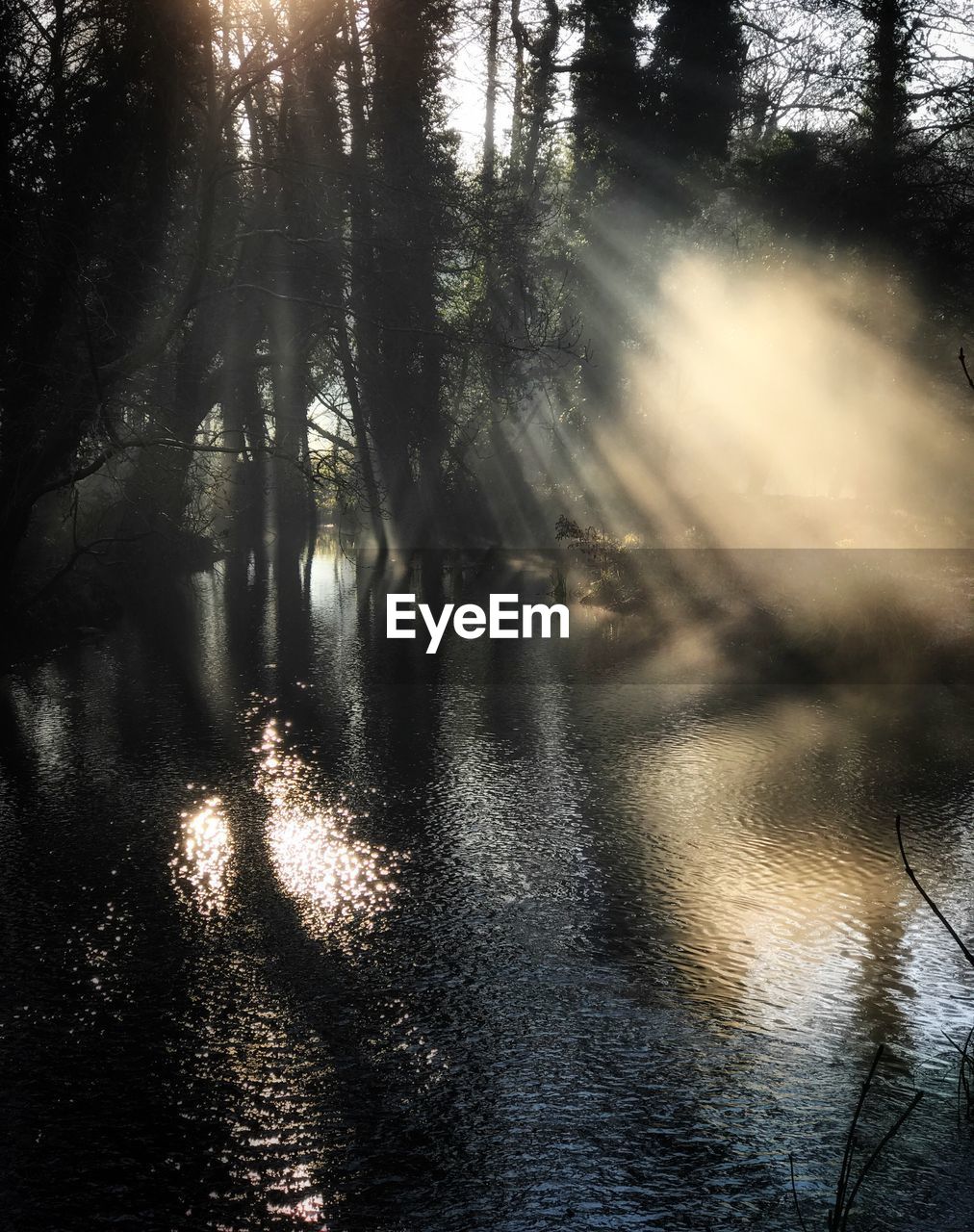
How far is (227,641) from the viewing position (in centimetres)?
1870

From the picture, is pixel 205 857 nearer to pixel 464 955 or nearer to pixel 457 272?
pixel 464 955

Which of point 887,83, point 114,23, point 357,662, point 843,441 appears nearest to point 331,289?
point 114,23

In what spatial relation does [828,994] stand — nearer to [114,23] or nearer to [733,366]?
[114,23]

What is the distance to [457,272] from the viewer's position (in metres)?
30.1

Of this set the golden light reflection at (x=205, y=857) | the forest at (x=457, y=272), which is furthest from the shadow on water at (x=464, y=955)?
the forest at (x=457, y=272)

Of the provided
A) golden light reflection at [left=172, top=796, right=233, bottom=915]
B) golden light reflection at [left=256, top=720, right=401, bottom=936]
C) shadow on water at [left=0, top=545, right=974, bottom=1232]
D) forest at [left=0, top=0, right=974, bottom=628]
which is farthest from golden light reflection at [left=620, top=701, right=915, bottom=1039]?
forest at [left=0, top=0, right=974, bottom=628]

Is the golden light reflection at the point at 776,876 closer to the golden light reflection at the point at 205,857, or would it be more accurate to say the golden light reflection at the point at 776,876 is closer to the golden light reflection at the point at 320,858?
the golden light reflection at the point at 320,858

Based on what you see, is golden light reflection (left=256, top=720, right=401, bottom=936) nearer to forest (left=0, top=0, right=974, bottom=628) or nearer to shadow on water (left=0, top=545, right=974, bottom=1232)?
shadow on water (left=0, top=545, right=974, bottom=1232)

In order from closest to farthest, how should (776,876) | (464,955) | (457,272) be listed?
(464,955)
(776,876)
(457,272)

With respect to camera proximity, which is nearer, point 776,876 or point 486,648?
point 776,876

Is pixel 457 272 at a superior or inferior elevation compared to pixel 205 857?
superior

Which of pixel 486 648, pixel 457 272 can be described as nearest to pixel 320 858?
pixel 486 648

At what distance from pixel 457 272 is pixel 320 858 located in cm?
2385

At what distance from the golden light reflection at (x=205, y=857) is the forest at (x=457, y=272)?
878 cm
